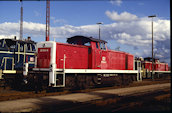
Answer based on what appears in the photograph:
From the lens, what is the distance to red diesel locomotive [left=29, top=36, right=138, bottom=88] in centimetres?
1205

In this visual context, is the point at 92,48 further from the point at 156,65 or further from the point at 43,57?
the point at 156,65

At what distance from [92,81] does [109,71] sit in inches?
65.4

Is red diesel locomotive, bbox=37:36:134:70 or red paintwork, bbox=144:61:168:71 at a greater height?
red diesel locomotive, bbox=37:36:134:70

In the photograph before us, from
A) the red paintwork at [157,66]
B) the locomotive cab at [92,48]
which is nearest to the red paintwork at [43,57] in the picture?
the locomotive cab at [92,48]

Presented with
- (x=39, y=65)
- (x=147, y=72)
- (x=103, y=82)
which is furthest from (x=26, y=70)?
(x=147, y=72)

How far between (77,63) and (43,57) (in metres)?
2.24

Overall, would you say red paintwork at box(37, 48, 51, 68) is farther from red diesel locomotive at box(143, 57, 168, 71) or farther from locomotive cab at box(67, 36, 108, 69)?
red diesel locomotive at box(143, 57, 168, 71)

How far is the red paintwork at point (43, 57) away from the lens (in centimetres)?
1259

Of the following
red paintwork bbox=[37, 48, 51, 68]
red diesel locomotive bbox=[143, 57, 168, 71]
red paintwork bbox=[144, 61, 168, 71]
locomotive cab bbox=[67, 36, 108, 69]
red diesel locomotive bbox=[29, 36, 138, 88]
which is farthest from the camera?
red paintwork bbox=[144, 61, 168, 71]

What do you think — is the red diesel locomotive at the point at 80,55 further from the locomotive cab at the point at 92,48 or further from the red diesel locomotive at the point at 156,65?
the red diesel locomotive at the point at 156,65

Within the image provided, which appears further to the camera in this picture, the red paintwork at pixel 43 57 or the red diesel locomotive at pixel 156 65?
the red diesel locomotive at pixel 156 65

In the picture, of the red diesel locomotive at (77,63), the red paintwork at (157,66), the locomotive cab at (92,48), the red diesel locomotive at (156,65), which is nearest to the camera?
the red diesel locomotive at (77,63)

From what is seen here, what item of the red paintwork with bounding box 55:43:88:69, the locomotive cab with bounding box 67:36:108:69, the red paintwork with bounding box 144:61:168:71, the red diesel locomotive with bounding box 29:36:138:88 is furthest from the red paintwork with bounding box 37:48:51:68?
the red paintwork with bounding box 144:61:168:71

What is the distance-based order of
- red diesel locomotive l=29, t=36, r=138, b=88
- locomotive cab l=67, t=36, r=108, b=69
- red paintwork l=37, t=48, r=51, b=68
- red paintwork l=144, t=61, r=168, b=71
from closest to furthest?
red diesel locomotive l=29, t=36, r=138, b=88
red paintwork l=37, t=48, r=51, b=68
locomotive cab l=67, t=36, r=108, b=69
red paintwork l=144, t=61, r=168, b=71
